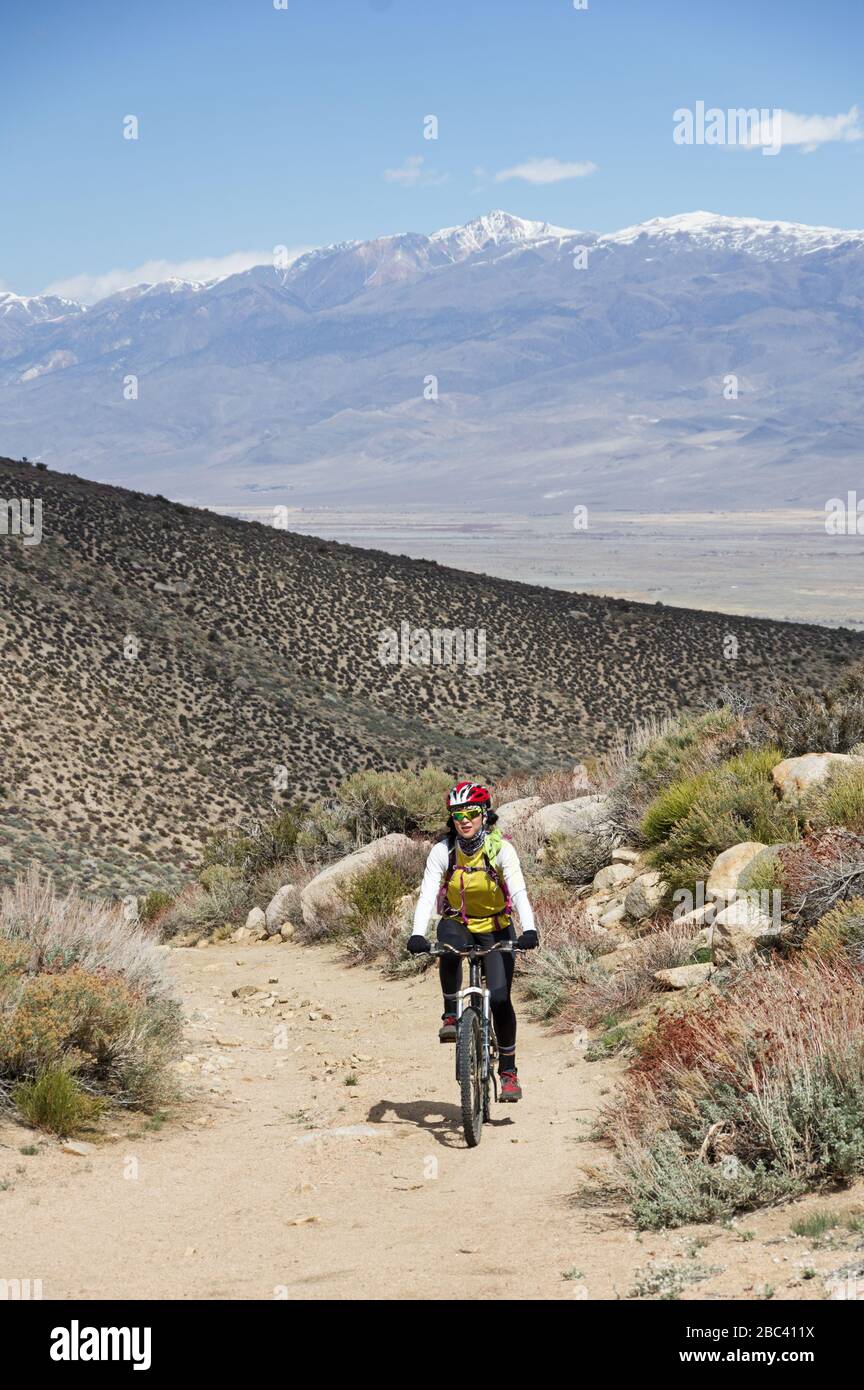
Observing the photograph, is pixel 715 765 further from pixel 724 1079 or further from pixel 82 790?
pixel 82 790

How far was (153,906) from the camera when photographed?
22000 millimetres

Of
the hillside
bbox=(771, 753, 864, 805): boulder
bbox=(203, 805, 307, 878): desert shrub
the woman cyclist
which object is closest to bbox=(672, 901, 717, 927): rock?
bbox=(771, 753, 864, 805): boulder

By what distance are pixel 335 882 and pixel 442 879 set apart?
824 cm

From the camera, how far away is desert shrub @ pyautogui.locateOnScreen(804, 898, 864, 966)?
7.93m

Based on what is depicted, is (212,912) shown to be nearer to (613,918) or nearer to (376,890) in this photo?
(376,890)

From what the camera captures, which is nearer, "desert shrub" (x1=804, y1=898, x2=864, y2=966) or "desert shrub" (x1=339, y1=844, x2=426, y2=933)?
"desert shrub" (x1=804, y1=898, x2=864, y2=966)

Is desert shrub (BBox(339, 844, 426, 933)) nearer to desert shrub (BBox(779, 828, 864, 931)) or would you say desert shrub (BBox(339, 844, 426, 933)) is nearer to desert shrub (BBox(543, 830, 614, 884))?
desert shrub (BBox(543, 830, 614, 884))

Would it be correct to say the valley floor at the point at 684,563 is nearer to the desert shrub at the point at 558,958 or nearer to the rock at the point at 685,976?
the desert shrub at the point at 558,958

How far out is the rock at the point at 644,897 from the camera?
11938 mm

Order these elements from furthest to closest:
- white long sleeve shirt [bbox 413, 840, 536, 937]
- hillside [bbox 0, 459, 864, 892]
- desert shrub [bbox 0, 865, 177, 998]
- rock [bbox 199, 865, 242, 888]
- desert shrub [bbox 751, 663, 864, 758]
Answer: hillside [bbox 0, 459, 864, 892], rock [bbox 199, 865, 242, 888], desert shrub [bbox 751, 663, 864, 758], desert shrub [bbox 0, 865, 177, 998], white long sleeve shirt [bbox 413, 840, 536, 937]

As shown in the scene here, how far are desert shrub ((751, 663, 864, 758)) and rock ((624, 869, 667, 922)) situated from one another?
2.42m
